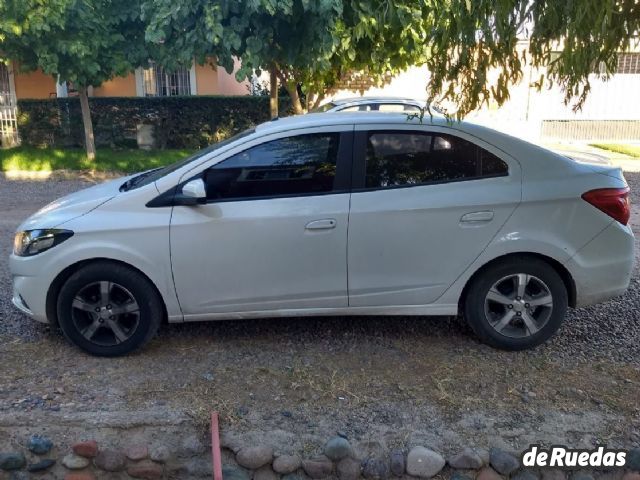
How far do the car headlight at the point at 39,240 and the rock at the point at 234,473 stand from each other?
193cm

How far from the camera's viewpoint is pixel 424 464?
3.21 m

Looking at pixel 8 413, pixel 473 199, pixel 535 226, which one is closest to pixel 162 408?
pixel 8 413

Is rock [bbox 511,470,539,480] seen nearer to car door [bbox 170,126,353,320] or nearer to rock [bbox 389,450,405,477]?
rock [bbox 389,450,405,477]

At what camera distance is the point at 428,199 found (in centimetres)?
424

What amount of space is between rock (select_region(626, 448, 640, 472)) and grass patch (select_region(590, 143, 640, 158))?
14.2 metres

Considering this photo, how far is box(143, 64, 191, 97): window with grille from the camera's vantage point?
17.6 m

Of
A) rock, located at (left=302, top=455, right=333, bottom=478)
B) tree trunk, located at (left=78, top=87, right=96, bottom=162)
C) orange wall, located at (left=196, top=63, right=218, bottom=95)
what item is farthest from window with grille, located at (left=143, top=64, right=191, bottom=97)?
rock, located at (left=302, top=455, right=333, bottom=478)

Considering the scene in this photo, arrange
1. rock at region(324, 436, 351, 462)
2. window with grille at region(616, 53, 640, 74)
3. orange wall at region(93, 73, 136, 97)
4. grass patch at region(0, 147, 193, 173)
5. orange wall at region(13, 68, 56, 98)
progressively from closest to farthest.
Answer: rock at region(324, 436, 351, 462)
grass patch at region(0, 147, 193, 173)
orange wall at region(13, 68, 56, 98)
orange wall at region(93, 73, 136, 97)
window with grille at region(616, 53, 640, 74)

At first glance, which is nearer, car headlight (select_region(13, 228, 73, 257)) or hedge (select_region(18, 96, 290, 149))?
car headlight (select_region(13, 228, 73, 257))

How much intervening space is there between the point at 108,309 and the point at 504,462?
2.69 m

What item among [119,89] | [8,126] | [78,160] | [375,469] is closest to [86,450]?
[375,469]

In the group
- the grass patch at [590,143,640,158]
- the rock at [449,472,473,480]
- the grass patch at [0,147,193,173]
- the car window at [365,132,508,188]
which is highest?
the car window at [365,132,508,188]

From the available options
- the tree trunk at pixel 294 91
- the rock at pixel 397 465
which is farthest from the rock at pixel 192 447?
the tree trunk at pixel 294 91

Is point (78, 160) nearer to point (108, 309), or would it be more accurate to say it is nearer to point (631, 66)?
point (108, 309)
